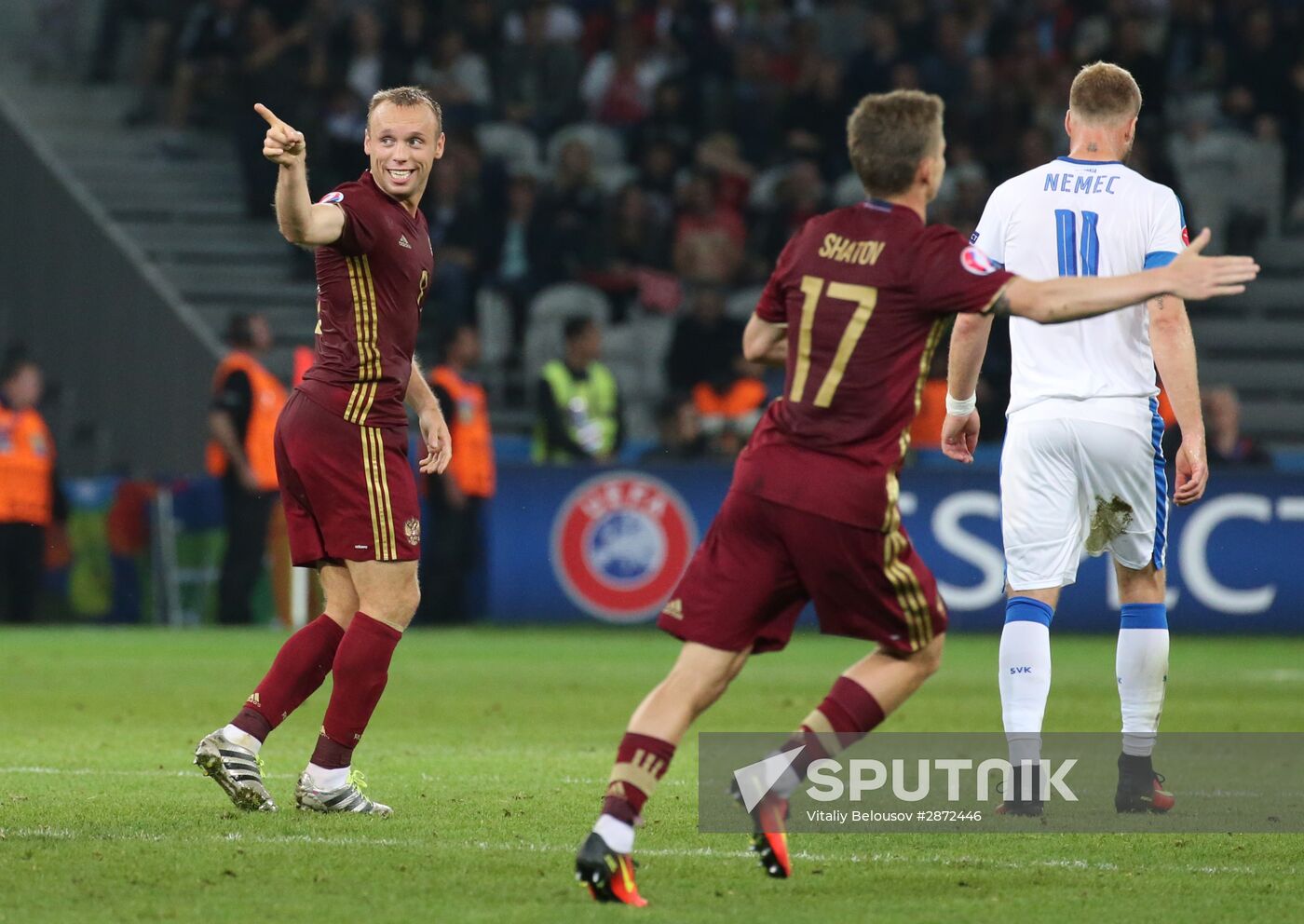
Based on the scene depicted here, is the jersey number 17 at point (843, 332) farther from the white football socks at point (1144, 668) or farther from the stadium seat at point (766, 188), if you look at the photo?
the stadium seat at point (766, 188)

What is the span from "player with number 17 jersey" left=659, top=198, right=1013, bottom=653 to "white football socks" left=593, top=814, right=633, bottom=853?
476 mm

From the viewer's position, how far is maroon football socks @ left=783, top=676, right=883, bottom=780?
5.26m

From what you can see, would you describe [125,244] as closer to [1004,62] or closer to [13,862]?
[1004,62]

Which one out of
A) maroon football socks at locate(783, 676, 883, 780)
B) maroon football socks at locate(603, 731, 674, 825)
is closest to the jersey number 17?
maroon football socks at locate(783, 676, 883, 780)

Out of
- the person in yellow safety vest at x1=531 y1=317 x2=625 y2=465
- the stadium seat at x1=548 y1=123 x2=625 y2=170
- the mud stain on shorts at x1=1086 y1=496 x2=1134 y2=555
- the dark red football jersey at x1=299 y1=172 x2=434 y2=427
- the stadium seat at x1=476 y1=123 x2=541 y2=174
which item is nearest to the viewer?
the dark red football jersey at x1=299 y1=172 x2=434 y2=427

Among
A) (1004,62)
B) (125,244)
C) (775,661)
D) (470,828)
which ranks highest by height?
(1004,62)

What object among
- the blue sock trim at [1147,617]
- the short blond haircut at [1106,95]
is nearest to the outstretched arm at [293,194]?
the short blond haircut at [1106,95]

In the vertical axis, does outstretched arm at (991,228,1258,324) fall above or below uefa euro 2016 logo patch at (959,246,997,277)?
below

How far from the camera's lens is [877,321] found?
204 inches

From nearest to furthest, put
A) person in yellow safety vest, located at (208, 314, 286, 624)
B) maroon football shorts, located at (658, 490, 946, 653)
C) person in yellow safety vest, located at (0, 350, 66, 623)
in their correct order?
maroon football shorts, located at (658, 490, 946, 653) < person in yellow safety vest, located at (208, 314, 286, 624) < person in yellow safety vest, located at (0, 350, 66, 623)

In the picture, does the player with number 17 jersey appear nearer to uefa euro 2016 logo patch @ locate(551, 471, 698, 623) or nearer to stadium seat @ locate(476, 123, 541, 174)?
uefa euro 2016 logo patch @ locate(551, 471, 698, 623)

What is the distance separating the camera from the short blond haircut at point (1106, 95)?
22.5 feet

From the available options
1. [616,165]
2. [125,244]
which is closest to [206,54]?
[125,244]

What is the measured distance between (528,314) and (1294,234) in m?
7.46
